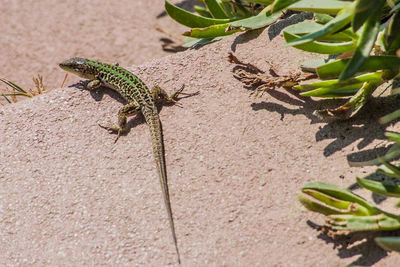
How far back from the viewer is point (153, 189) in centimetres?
321

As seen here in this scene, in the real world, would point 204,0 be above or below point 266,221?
above

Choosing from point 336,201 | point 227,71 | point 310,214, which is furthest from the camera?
point 227,71

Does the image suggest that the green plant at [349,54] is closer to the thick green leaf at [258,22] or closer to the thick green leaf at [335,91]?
the thick green leaf at [335,91]

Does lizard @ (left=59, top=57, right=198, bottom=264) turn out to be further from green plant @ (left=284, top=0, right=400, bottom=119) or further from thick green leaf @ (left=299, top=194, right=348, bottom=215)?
green plant @ (left=284, top=0, right=400, bottom=119)

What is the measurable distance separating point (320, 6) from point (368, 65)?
0.46 metres

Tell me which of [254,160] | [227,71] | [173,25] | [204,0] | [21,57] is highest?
[204,0]

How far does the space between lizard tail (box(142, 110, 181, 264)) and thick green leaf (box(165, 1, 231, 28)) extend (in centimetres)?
92

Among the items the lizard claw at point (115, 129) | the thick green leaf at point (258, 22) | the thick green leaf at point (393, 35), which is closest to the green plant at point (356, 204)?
the thick green leaf at point (393, 35)

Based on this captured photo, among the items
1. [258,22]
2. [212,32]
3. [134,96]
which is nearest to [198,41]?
[212,32]

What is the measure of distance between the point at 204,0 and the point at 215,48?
1.56 ft

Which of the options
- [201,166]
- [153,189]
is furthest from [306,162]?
[153,189]

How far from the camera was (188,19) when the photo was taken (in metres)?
4.05

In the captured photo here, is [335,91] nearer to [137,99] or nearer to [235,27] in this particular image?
[235,27]

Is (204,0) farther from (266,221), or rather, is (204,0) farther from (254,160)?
(266,221)
